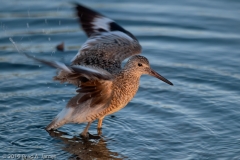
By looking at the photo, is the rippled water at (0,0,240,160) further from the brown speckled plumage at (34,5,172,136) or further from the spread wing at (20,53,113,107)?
the spread wing at (20,53,113,107)

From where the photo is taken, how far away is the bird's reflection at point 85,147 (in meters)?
7.91

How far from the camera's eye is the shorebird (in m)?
7.55

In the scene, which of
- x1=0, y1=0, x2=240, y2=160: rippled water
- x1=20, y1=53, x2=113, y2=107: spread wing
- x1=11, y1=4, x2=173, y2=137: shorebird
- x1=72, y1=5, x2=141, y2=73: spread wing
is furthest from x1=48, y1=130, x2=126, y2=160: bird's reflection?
x1=72, y1=5, x2=141, y2=73: spread wing

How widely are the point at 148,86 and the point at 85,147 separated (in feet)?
8.17

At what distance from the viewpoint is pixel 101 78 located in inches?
294

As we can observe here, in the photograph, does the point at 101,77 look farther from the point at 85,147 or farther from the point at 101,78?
the point at 85,147

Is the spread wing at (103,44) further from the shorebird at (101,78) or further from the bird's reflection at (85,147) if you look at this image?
the bird's reflection at (85,147)

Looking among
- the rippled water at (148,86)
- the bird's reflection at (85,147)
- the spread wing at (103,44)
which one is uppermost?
the spread wing at (103,44)

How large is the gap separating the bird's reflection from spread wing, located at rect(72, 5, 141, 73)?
3.74ft

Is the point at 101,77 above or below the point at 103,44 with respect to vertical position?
below

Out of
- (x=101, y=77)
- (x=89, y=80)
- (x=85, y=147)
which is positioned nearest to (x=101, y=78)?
(x=101, y=77)

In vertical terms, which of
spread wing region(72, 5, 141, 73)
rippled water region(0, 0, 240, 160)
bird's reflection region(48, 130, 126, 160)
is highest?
spread wing region(72, 5, 141, 73)

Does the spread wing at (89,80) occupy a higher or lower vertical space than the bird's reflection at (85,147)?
higher

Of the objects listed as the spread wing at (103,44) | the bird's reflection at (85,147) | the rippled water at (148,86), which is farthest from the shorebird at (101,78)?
the rippled water at (148,86)
